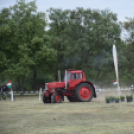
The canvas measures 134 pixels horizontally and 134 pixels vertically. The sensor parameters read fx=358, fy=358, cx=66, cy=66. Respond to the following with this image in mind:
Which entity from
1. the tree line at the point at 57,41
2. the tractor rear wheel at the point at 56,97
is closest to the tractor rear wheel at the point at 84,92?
the tractor rear wheel at the point at 56,97

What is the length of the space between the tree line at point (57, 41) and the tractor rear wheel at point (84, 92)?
72.1 feet

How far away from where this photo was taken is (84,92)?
2398 cm

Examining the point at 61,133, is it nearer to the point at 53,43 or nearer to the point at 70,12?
the point at 53,43

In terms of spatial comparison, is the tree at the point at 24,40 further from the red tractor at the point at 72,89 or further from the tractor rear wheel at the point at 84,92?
the tractor rear wheel at the point at 84,92

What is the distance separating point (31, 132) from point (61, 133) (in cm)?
87

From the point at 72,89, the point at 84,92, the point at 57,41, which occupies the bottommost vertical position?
the point at 84,92

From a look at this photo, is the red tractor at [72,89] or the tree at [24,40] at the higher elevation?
the tree at [24,40]

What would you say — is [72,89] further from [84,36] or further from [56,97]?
[84,36]

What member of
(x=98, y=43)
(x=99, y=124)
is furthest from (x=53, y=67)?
(x=99, y=124)

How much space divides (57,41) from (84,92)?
85.8 feet

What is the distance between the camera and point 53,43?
49594mm

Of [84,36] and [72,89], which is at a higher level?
[84,36]

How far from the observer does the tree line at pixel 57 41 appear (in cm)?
4709

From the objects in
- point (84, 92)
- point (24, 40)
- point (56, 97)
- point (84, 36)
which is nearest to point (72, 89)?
point (84, 92)
